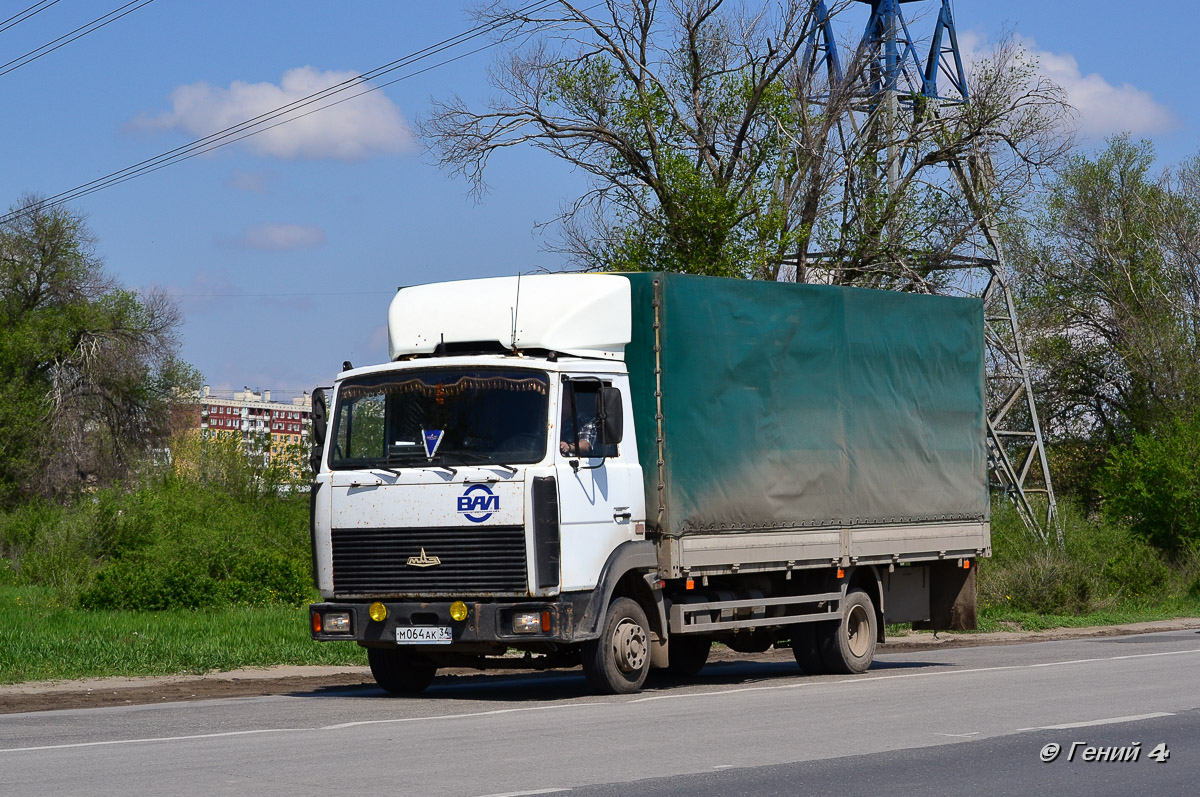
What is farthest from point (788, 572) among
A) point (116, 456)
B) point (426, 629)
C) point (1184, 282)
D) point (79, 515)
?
point (116, 456)

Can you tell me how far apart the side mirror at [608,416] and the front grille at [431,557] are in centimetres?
116

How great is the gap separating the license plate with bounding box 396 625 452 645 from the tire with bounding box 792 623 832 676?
4924mm

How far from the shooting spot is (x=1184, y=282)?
161ft

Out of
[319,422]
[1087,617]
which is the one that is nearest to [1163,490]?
[1087,617]

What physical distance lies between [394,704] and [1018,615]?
19.7 metres

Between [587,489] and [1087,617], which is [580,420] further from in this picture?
[1087,617]

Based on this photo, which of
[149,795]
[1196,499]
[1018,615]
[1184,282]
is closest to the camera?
[149,795]

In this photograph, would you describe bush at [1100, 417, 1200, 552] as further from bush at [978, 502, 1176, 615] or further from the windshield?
the windshield

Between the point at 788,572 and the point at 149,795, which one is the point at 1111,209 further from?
the point at 149,795

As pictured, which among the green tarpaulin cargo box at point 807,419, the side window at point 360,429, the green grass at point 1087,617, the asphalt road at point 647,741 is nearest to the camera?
the asphalt road at point 647,741

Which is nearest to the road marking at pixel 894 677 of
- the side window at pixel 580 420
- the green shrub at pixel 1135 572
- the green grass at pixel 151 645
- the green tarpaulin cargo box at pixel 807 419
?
the green tarpaulin cargo box at pixel 807 419

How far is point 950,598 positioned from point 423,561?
24.3ft

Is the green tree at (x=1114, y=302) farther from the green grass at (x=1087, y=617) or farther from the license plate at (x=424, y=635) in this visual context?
the license plate at (x=424, y=635)

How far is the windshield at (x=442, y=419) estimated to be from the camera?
12.6m
